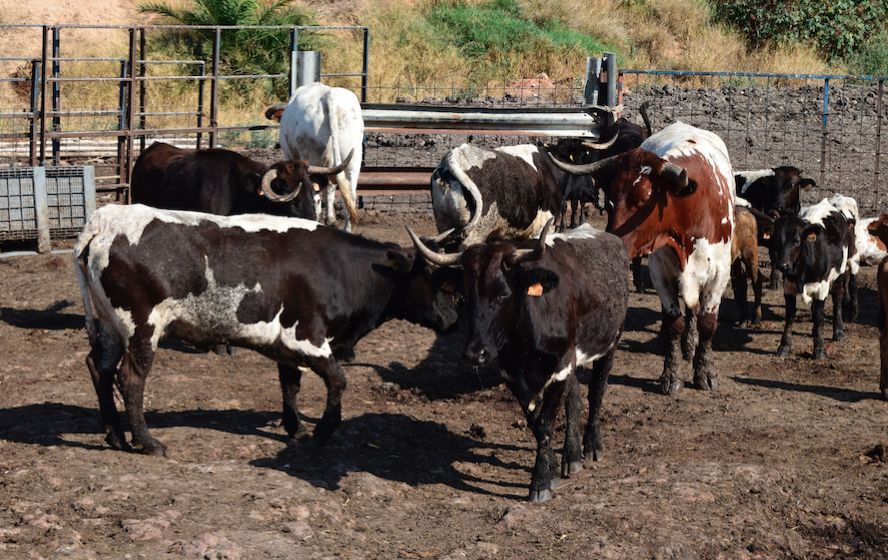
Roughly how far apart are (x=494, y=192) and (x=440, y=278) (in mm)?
3647

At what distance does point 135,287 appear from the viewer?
8.46 metres

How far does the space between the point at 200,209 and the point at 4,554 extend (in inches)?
228

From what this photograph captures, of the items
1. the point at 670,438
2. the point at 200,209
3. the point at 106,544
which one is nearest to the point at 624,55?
the point at 200,209

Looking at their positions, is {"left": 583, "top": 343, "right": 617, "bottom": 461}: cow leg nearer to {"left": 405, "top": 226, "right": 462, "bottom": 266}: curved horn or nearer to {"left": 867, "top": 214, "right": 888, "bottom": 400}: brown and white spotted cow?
{"left": 405, "top": 226, "right": 462, "bottom": 266}: curved horn

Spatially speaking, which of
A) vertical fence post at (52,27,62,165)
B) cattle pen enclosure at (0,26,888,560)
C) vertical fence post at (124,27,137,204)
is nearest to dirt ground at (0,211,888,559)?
cattle pen enclosure at (0,26,888,560)

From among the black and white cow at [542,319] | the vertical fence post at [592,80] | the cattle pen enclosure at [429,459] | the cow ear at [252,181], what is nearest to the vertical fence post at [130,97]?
the cattle pen enclosure at [429,459]

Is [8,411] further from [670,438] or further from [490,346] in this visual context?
[670,438]

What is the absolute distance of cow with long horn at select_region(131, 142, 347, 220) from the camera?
39.4 feet

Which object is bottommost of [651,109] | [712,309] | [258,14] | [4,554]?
[4,554]

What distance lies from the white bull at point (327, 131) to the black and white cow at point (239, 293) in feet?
19.0

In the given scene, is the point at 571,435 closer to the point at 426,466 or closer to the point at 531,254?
the point at 426,466

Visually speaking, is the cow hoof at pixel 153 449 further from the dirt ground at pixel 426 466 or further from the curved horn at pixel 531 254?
the curved horn at pixel 531 254

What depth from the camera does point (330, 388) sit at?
8.98m

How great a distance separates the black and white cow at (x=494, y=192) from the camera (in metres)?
12.3
